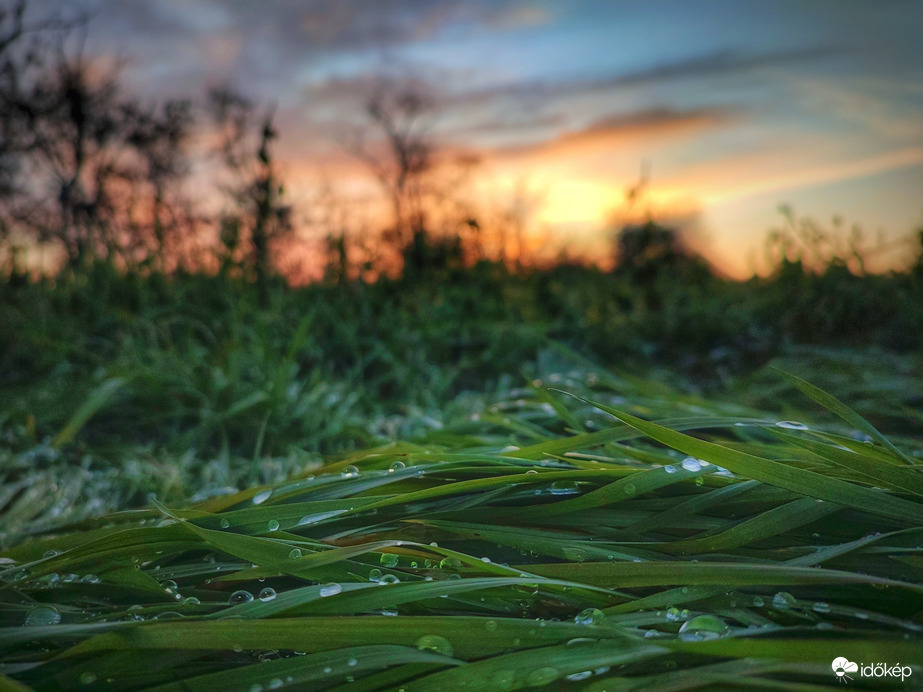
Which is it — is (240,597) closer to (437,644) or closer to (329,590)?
(329,590)

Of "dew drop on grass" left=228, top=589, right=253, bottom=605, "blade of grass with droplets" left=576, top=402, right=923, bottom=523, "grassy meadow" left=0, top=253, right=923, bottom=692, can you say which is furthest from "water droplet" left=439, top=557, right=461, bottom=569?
"blade of grass with droplets" left=576, top=402, right=923, bottom=523

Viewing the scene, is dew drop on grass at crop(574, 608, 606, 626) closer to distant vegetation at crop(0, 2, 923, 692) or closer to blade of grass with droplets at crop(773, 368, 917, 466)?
distant vegetation at crop(0, 2, 923, 692)

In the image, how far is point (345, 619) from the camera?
68 cm

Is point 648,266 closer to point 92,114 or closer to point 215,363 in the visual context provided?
point 215,363

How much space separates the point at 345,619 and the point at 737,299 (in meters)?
3.67

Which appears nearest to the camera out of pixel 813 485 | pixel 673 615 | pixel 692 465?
pixel 673 615

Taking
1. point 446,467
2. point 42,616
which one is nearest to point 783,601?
point 446,467

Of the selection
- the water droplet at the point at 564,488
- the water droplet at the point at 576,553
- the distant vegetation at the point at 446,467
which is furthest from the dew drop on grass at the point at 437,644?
the water droplet at the point at 564,488

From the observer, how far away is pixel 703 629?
26.9 inches

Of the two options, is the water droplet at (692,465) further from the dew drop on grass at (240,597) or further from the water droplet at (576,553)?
the dew drop on grass at (240,597)

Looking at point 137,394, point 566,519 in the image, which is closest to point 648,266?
point 137,394

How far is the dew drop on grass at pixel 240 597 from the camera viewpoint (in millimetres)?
797

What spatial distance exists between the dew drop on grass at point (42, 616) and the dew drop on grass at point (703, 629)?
A: 77 cm

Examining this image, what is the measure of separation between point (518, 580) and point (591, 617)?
0.31 ft
